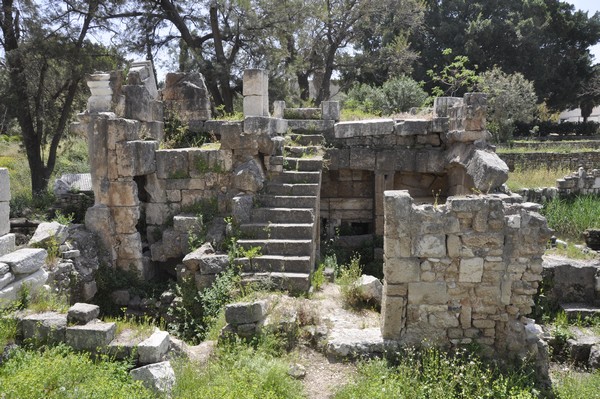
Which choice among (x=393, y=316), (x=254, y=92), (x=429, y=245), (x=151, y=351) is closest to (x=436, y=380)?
(x=393, y=316)

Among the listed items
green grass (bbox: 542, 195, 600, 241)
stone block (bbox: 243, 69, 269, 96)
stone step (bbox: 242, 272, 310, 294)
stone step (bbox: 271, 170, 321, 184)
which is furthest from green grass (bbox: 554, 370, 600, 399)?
green grass (bbox: 542, 195, 600, 241)

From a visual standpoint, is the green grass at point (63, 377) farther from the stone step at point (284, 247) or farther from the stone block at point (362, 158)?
the stone block at point (362, 158)

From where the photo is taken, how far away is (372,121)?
11023mm

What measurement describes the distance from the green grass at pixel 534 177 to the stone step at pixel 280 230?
973cm

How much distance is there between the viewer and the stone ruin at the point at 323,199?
5.69 meters

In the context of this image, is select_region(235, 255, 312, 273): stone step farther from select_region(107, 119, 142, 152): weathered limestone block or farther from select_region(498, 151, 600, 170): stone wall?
select_region(498, 151, 600, 170): stone wall

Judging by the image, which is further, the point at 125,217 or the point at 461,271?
the point at 125,217

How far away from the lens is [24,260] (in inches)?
239

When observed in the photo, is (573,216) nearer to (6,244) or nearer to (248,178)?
(248,178)

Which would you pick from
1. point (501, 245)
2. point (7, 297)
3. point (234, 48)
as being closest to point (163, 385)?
point (7, 297)

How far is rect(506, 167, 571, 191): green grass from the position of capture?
1603cm

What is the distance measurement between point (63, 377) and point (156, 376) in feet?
2.91

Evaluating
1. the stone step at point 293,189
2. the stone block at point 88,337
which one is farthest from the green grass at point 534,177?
the stone block at point 88,337

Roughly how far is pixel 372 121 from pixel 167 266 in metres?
5.56
